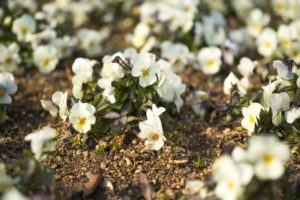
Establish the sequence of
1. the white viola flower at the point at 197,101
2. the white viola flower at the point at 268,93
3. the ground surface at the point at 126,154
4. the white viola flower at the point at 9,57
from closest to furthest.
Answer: the ground surface at the point at 126,154, the white viola flower at the point at 268,93, the white viola flower at the point at 197,101, the white viola flower at the point at 9,57

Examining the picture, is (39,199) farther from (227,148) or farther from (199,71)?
(199,71)

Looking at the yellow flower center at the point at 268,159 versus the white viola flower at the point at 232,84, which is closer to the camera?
the yellow flower center at the point at 268,159

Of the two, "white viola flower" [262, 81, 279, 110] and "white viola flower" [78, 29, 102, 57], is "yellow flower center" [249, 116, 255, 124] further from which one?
"white viola flower" [78, 29, 102, 57]

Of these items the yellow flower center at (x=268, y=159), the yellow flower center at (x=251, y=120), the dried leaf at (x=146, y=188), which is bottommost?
the dried leaf at (x=146, y=188)

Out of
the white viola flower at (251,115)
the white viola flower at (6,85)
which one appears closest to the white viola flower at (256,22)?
the white viola flower at (251,115)

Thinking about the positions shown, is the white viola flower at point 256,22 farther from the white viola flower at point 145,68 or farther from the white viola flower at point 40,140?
the white viola flower at point 40,140

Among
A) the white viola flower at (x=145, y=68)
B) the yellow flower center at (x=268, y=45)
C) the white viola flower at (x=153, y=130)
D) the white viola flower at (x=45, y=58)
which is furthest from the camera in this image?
the yellow flower center at (x=268, y=45)

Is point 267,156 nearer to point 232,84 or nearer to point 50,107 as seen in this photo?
point 232,84

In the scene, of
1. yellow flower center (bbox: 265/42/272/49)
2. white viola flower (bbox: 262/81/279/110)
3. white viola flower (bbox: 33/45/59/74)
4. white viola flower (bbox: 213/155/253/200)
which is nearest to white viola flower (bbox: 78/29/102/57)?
white viola flower (bbox: 33/45/59/74)
